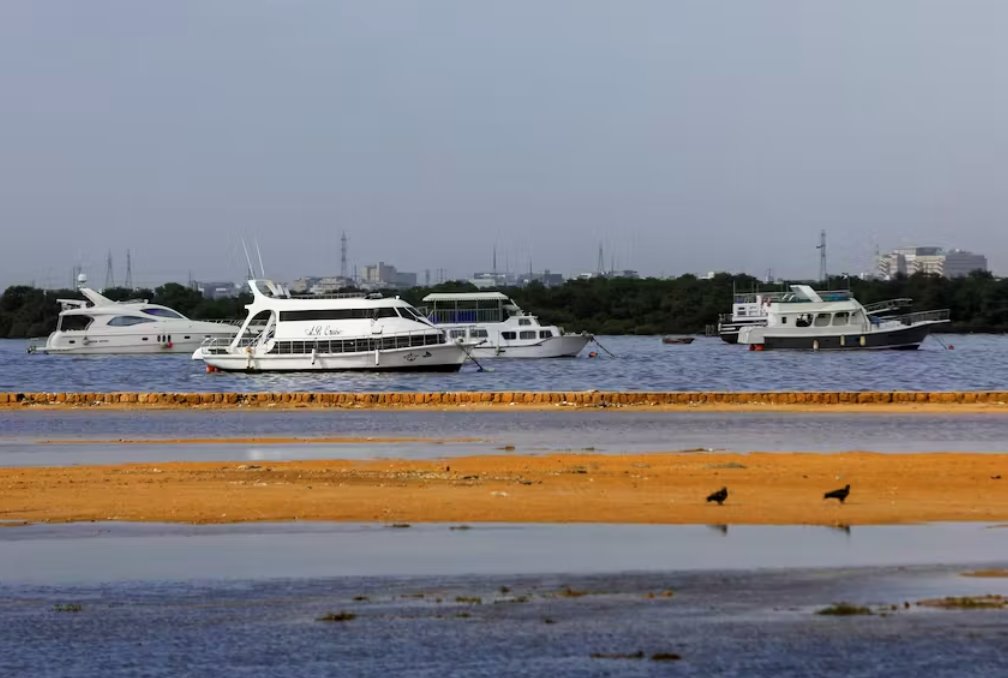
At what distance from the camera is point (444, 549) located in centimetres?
1914

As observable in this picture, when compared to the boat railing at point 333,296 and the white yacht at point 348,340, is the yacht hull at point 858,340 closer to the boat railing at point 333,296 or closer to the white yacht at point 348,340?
the white yacht at point 348,340

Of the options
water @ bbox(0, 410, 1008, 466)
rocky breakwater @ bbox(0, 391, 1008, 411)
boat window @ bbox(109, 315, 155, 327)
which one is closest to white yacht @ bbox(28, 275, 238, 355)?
boat window @ bbox(109, 315, 155, 327)

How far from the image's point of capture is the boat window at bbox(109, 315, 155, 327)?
129 meters

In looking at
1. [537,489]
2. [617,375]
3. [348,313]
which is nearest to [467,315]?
[617,375]

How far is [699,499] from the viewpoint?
78.9 feet

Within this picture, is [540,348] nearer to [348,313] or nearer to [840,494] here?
[348,313]

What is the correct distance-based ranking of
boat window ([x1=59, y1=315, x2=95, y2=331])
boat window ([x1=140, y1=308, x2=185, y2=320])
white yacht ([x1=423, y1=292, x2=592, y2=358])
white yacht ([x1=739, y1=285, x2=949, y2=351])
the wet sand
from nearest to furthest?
the wet sand
white yacht ([x1=423, y1=292, x2=592, y2=358])
white yacht ([x1=739, y1=285, x2=949, y2=351])
boat window ([x1=140, y1=308, x2=185, y2=320])
boat window ([x1=59, y1=315, x2=95, y2=331])

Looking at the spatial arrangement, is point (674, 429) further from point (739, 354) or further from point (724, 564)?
point (739, 354)

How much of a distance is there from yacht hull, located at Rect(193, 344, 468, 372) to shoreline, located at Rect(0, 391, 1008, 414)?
17.5 metres

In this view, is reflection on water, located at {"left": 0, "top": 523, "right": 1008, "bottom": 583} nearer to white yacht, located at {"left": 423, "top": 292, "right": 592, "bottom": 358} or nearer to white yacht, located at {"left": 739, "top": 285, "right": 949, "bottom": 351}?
white yacht, located at {"left": 423, "top": 292, "right": 592, "bottom": 358}

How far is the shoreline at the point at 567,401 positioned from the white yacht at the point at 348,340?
17.9 m

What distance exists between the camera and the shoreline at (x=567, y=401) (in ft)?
172

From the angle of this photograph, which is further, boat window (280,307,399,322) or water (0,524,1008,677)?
boat window (280,307,399,322)

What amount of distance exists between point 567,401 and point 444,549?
3662 centimetres
